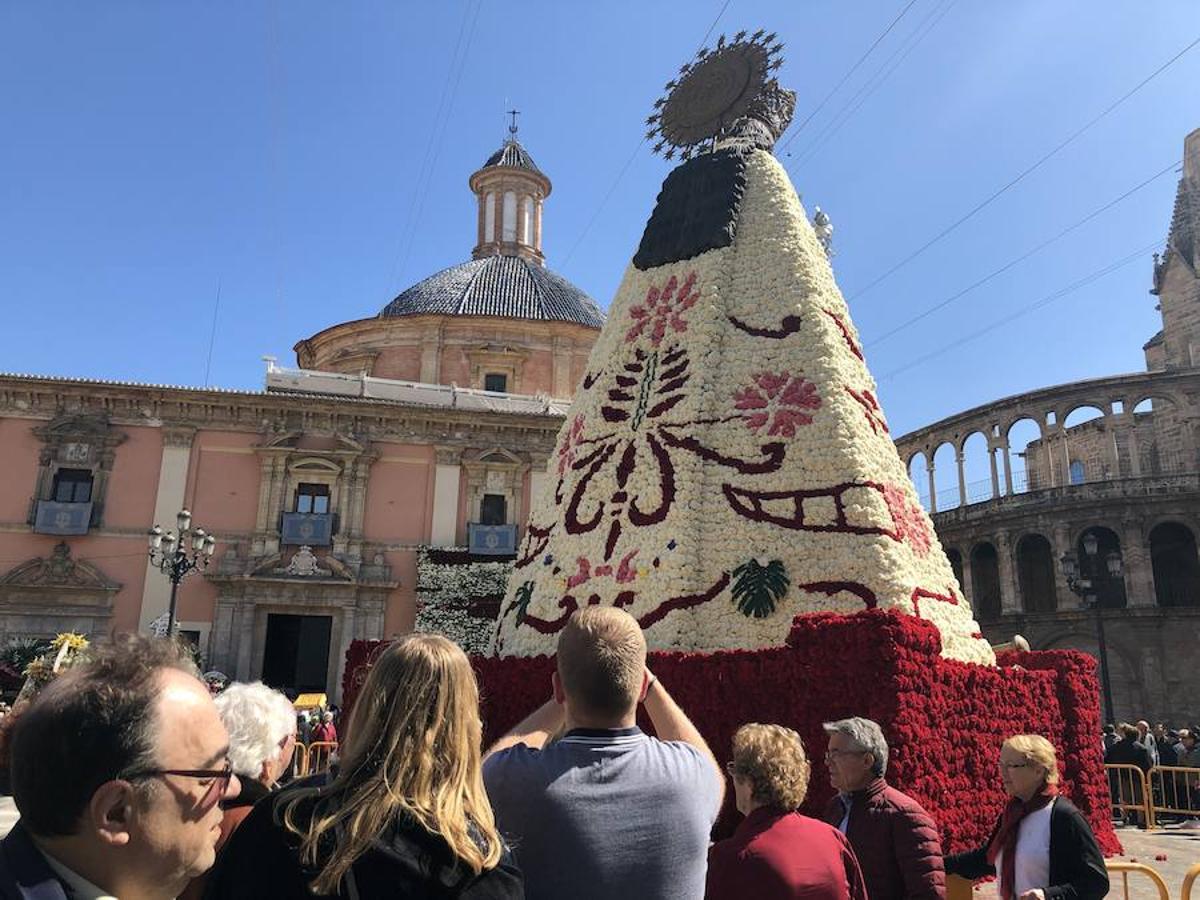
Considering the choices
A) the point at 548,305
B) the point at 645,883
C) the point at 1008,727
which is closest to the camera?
the point at 645,883

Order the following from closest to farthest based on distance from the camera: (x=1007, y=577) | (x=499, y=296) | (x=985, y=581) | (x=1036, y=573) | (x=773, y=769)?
(x=773, y=769) → (x=1007, y=577) → (x=1036, y=573) → (x=985, y=581) → (x=499, y=296)

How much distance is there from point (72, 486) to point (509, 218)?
1843 cm

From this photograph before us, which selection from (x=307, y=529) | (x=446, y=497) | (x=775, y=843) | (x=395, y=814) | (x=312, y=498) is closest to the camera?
(x=395, y=814)

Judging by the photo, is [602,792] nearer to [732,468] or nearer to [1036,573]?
[732,468]

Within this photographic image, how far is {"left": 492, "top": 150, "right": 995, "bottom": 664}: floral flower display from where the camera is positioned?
297 inches

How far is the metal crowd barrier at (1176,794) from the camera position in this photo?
1076 centimetres

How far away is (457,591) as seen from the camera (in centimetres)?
2317

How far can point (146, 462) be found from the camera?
2269cm

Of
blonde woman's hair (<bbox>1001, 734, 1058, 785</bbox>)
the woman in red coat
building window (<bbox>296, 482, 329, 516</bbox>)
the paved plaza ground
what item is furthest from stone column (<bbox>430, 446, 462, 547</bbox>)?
the woman in red coat

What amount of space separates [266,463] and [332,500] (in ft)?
6.33

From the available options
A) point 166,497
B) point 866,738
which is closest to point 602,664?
point 866,738

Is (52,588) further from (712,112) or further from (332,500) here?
(712,112)

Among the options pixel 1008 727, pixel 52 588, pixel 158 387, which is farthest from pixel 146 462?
pixel 1008 727

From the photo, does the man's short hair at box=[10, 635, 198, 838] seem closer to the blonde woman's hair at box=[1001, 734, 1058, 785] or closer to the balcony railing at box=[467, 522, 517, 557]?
the blonde woman's hair at box=[1001, 734, 1058, 785]
